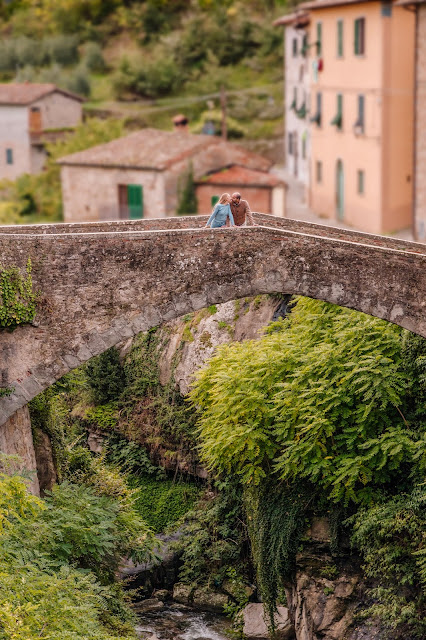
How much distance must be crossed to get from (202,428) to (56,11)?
150 ft

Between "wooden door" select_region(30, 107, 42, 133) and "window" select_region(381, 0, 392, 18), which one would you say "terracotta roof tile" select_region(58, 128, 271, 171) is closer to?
"window" select_region(381, 0, 392, 18)

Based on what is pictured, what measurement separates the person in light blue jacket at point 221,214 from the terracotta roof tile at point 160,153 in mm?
18953

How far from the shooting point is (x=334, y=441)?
54.9 feet

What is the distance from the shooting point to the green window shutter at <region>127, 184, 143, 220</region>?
36.7 meters

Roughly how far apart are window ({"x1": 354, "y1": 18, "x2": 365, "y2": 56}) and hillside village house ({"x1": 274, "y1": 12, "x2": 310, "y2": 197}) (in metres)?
6.67

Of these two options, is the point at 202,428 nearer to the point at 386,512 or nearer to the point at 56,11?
the point at 386,512

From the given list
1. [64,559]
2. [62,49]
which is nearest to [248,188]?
[64,559]

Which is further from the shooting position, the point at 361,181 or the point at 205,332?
the point at 361,181

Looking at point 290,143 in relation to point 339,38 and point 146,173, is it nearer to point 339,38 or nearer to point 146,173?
point 339,38

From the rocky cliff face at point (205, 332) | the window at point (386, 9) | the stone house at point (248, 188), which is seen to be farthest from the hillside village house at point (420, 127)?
the rocky cliff face at point (205, 332)

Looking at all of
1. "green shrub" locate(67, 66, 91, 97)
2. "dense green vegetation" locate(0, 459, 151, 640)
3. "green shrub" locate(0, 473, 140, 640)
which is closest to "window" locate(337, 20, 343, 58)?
"green shrub" locate(67, 66, 91, 97)

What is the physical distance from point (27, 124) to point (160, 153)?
12.4 m

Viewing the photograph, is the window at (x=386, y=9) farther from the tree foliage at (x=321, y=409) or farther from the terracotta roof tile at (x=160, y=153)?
the tree foliage at (x=321, y=409)

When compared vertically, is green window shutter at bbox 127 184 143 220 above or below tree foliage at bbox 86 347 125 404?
above
